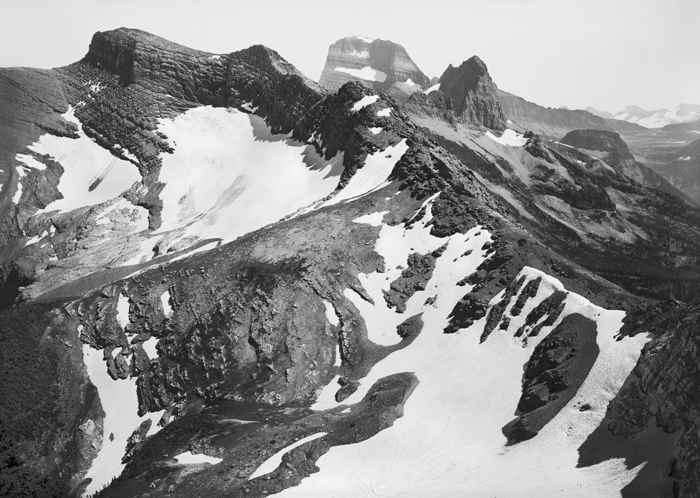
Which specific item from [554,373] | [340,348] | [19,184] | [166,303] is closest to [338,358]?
[340,348]

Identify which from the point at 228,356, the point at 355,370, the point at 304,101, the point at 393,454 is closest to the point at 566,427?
the point at 393,454

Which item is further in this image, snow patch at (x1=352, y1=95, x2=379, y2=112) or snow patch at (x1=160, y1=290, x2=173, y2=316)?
snow patch at (x1=352, y1=95, x2=379, y2=112)

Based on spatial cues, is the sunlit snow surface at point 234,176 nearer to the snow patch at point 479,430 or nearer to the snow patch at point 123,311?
the snow patch at point 123,311

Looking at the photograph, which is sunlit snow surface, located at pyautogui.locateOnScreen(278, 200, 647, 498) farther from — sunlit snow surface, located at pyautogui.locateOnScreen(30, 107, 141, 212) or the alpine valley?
sunlit snow surface, located at pyautogui.locateOnScreen(30, 107, 141, 212)

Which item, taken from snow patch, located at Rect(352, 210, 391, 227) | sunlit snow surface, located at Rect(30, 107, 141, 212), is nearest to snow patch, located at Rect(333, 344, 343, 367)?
snow patch, located at Rect(352, 210, 391, 227)

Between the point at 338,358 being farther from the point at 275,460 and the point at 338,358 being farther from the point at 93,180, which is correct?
the point at 93,180
